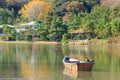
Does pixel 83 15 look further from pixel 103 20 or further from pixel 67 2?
pixel 67 2

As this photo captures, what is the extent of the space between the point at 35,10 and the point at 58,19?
2001cm

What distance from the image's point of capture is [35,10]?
84062 mm

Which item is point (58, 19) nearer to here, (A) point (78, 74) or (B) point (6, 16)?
(B) point (6, 16)

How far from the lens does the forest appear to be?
58.8 m

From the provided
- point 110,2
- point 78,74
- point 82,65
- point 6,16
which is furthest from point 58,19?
point 78,74

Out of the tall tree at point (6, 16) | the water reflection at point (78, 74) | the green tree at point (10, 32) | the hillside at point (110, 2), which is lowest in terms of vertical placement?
the water reflection at point (78, 74)

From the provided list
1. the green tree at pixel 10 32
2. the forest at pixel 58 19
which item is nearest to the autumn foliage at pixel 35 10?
the forest at pixel 58 19

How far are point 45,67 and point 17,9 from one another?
208ft

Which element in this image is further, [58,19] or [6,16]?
[6,16]

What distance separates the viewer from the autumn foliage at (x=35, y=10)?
82.6 metres

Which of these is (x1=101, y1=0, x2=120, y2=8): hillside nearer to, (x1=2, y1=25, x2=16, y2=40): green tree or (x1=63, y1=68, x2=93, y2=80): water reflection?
(x1=2, y1=25, x2=16, y2=40): green tree

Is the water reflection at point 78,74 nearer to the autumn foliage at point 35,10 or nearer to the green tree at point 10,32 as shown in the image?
the green tree at point 10,32

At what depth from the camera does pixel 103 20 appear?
58.6 metres

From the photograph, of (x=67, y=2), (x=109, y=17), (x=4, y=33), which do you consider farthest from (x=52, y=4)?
(x=109, y=17)
